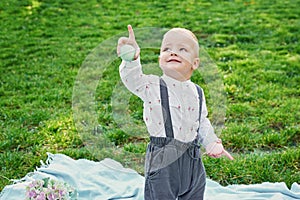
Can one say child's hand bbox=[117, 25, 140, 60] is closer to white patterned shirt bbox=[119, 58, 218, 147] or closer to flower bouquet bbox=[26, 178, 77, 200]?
white patterned shirt bbox=[119, 58, 218, 147]

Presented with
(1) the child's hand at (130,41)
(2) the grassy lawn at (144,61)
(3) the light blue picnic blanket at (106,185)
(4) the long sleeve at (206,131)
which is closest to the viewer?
(1) the child's hand at (130,41)

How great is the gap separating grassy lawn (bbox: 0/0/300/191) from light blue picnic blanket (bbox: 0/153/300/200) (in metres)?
0.13

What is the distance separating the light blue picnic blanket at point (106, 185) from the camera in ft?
9.98

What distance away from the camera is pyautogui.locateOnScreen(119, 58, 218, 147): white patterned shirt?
90.1 inches

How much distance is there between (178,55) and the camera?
2324 mm

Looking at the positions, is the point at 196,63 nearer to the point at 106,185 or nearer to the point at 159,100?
the point at 159,100

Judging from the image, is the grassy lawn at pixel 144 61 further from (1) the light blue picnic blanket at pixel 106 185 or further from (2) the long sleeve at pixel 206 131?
(2) the long sleeve at pixel 206 131

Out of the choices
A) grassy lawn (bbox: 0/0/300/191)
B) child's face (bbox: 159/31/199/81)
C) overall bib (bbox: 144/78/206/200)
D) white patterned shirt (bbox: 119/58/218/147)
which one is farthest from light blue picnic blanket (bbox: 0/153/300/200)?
child's face (bbox: 159/31/199/81)

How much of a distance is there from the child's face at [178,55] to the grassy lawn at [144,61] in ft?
0.54

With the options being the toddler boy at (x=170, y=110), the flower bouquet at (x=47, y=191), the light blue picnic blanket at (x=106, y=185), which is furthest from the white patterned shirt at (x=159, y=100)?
the light blue picnic blanket at (x=106, y=185)

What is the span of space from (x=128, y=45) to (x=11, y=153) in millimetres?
1600

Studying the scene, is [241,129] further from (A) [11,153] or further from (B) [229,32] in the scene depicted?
(B) [229,32]

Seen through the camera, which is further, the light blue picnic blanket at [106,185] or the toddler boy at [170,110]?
the light blue picnic blanket at [106,185]

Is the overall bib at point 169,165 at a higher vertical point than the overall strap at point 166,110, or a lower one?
lower
